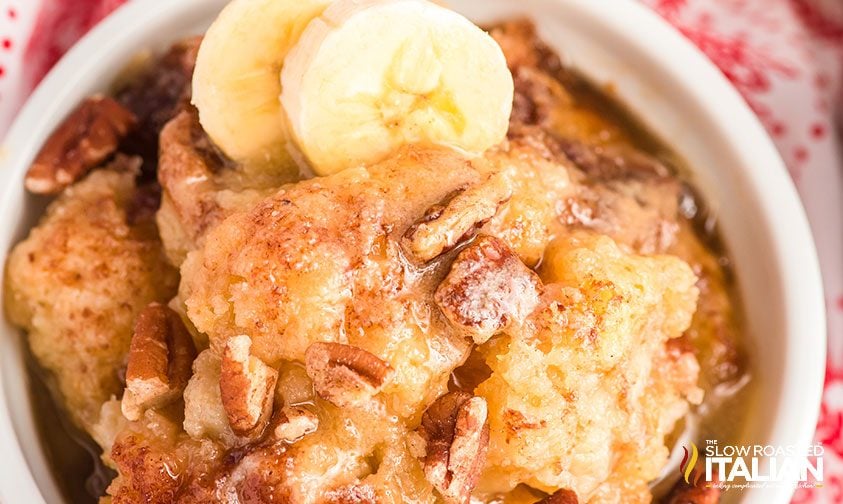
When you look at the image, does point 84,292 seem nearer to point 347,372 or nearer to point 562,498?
point 347,372

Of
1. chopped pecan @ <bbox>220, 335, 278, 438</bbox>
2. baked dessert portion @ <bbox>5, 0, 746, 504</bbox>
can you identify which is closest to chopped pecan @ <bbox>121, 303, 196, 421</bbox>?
baked dessert portion @ <bbox>5, 0, 746, 504</bbox>

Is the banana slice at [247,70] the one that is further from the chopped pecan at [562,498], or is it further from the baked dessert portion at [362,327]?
the chopped pecan at [562,498]

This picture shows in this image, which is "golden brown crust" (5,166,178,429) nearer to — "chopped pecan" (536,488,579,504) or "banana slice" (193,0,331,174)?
"banana slice" (193,0,331,174)

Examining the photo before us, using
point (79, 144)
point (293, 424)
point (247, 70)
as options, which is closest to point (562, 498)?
point (293, 424)

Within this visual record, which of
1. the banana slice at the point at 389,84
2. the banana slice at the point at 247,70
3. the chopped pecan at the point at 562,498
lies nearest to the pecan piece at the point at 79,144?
the banana slice at the point at 247,70

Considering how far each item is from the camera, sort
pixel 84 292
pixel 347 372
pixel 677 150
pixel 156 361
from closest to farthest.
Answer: pixel 347 372 → pixel 156 361 → pixel 84 292 → pixel 677 150

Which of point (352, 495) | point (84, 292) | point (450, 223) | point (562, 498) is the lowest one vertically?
point (562, 498)
